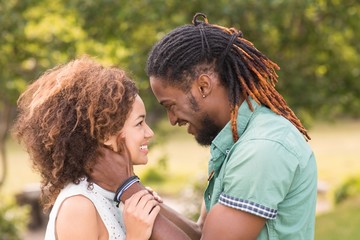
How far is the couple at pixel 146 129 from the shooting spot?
2.97 metres

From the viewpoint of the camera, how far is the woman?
304 centimetres

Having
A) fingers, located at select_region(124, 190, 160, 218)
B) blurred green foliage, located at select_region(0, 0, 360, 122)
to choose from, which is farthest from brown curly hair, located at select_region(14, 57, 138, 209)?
blurred green foliage, located at select_region(0, 0, 360, 122)

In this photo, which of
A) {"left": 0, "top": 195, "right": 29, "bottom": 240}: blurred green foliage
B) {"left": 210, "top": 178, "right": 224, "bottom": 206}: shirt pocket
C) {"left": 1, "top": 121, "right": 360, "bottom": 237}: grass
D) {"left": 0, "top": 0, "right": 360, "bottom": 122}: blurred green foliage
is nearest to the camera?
{"left": 210, "top": 178, "right": 224, "bottom": 206}: shirt pocket

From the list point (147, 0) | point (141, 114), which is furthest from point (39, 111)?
point (147, 0)

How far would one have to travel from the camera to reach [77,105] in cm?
308

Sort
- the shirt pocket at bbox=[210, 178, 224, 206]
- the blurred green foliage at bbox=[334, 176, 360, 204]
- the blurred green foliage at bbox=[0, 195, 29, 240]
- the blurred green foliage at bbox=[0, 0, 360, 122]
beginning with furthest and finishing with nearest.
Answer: the blurred green foliage at bbox=[334, 176, 360, 204] → the blurred green foliage at bbox=[0, 195, 29, 240] → the blurred green foliage at bbox=[0, 0, 360, 122] → the shirt pocket at bbox=[210, 178, 224, 206]

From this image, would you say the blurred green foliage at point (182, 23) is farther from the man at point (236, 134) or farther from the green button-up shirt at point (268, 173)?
the green button-up shirt at point (268, 173)

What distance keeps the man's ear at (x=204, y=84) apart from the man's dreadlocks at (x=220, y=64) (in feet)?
0.08

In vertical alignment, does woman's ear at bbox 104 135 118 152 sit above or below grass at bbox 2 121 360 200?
below

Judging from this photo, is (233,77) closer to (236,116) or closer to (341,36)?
(236,116)

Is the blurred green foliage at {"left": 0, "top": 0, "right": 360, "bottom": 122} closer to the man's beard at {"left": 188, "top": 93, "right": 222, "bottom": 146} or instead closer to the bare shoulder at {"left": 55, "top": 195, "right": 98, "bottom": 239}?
the man's beard at {"left": 188, "top": 93, "right": 222, "bottom": 146}

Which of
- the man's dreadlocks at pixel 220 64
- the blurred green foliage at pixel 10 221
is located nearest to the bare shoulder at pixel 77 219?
the man's dreadlocks at pixel 220 64

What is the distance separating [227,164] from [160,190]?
52.0 ft

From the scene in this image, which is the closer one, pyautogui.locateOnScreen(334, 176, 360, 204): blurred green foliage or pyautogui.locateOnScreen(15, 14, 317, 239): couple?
pyautogui.locateOnScreen(15, 14, 317, 239): couple
